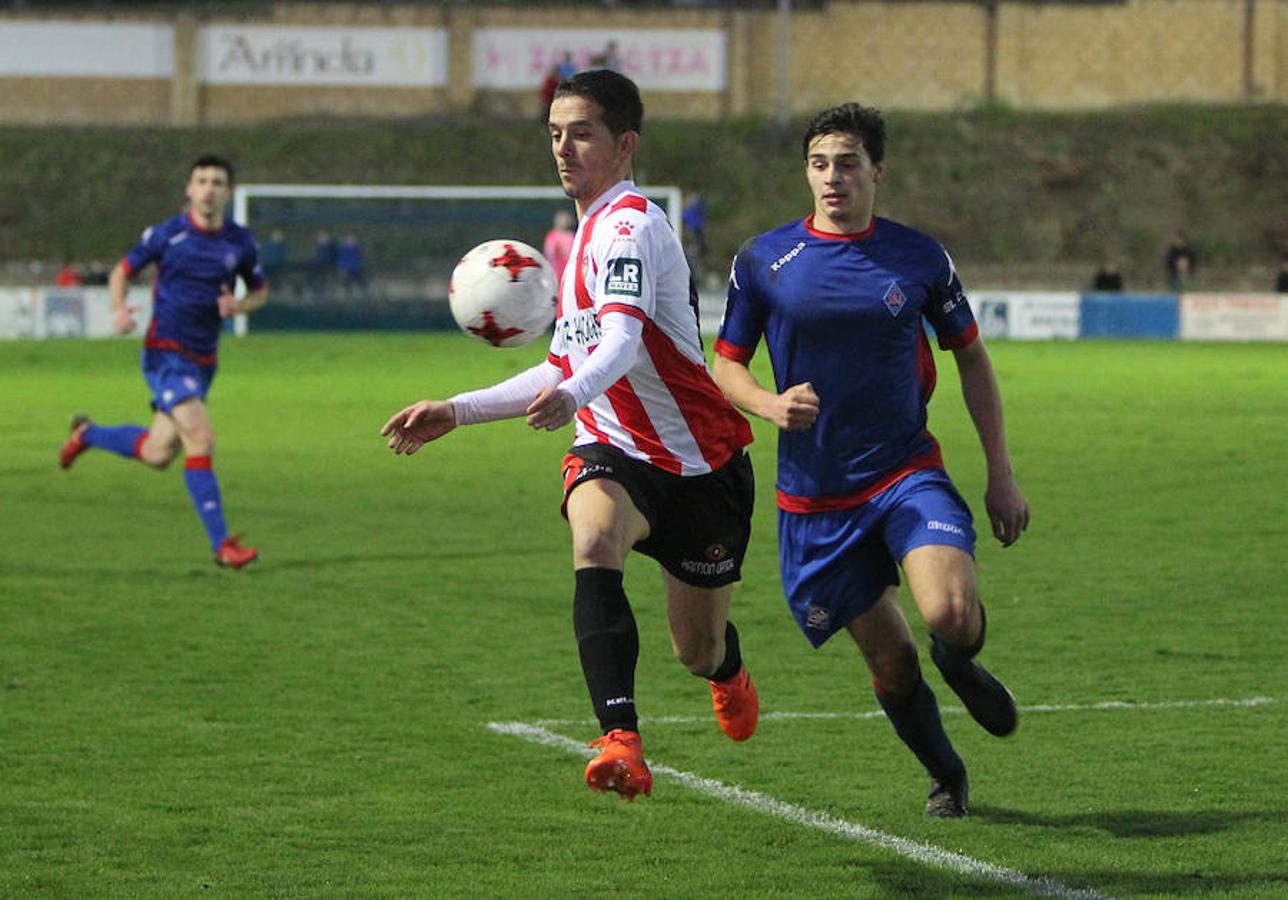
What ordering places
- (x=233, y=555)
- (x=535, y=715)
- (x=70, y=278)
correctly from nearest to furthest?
(x=535, y=715) → (x=233, y=555) → (x=70, y=278)

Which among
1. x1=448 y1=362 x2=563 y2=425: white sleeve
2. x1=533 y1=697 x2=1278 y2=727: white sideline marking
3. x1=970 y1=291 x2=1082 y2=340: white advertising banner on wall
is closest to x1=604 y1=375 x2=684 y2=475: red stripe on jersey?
x1=448 y1=362 x2=563 y2=425: white sleeve

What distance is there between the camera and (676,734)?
25.0ft

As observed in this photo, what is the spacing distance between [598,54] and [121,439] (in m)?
40.9

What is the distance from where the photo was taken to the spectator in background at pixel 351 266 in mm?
38312

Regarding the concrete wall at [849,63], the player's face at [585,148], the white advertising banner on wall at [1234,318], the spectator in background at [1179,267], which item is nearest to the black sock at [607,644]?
the player's face at [585,148]

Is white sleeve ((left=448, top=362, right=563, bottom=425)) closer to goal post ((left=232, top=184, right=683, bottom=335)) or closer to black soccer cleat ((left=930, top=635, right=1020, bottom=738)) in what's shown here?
black soccer cleat ((left=930, top=635, right=1020, bottom=738))

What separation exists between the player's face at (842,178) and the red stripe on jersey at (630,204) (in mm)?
442

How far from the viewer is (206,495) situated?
12.1 meters

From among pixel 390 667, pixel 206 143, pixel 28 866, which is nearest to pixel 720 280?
pixel 206 143

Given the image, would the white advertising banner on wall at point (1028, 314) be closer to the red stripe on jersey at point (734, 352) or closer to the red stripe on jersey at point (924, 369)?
the red stripe on jersey at point (924, 369)

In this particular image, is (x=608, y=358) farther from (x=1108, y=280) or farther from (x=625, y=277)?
(x=1108, y=280)

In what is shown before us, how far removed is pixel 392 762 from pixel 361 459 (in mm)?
11456

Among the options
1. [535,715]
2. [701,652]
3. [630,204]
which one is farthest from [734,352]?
[535,715]

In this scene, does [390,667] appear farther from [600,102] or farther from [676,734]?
[600,102]
